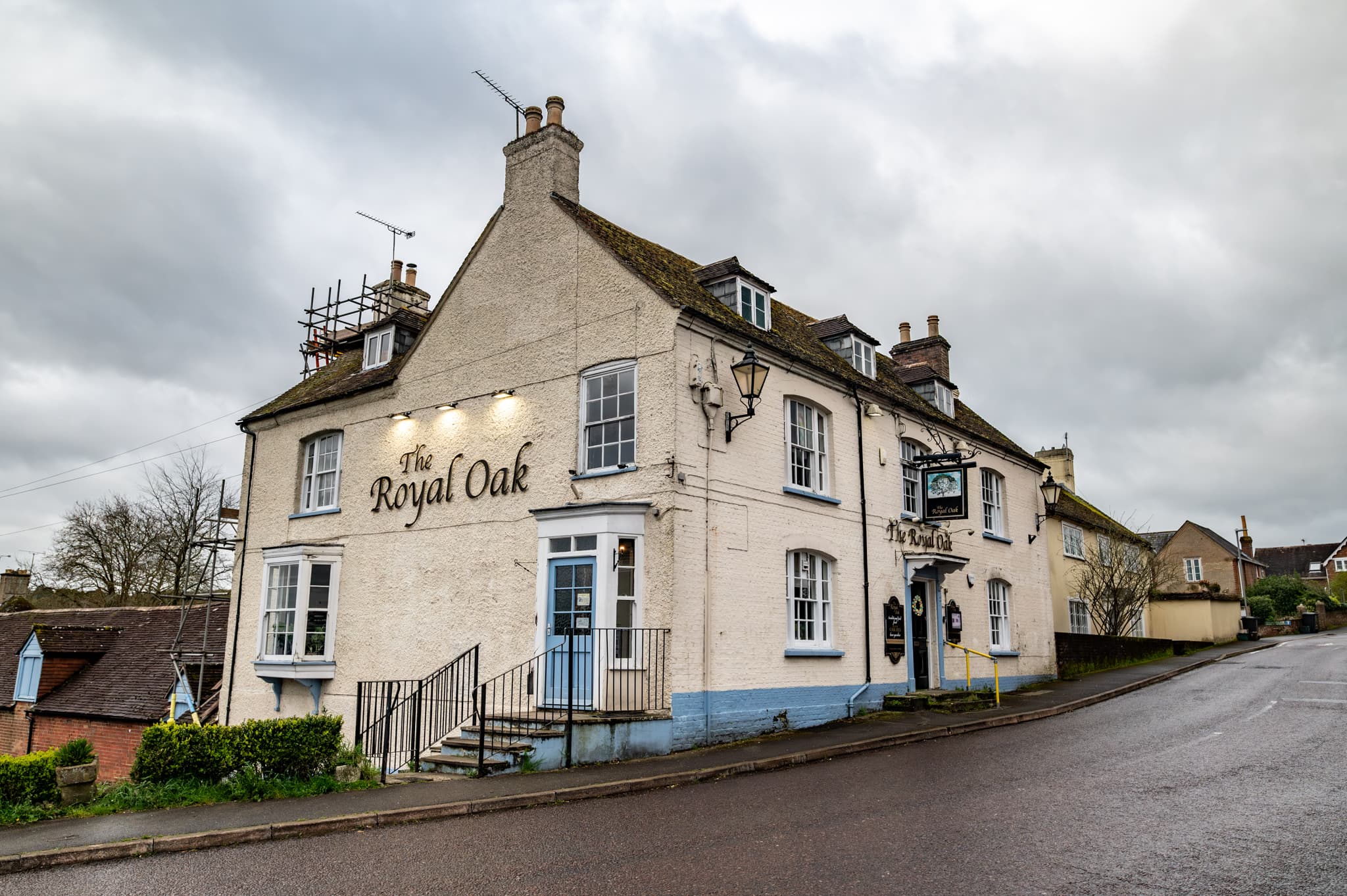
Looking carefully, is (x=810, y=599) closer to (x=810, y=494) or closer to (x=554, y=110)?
(x=810, y=494)

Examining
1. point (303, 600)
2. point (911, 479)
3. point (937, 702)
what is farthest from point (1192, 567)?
point (303, 600)

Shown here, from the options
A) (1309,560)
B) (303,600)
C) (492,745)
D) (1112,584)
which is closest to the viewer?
(492,745)

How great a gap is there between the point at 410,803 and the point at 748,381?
7704mm

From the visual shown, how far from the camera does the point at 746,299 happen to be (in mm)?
16797

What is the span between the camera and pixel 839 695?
52.2ft

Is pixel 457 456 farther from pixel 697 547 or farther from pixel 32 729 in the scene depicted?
pixel 32 729

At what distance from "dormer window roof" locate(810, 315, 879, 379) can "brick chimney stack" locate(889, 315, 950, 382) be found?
4661 millimetres

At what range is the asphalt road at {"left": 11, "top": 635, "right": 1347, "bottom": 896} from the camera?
20.6ft

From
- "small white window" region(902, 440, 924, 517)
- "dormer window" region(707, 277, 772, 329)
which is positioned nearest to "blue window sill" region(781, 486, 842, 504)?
"small white window" region(902, 440, 924, 517)

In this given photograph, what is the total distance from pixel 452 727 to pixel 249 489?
33.5 feet

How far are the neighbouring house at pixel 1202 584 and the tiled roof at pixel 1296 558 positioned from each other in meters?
22.1

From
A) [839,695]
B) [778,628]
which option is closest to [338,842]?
[778,628]

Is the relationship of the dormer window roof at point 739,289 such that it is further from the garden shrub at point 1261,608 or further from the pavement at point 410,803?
the garden shrub at point 1261,608

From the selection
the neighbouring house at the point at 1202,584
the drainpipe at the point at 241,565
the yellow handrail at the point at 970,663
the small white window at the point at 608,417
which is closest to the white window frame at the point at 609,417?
the small white window at the point at 608,417
